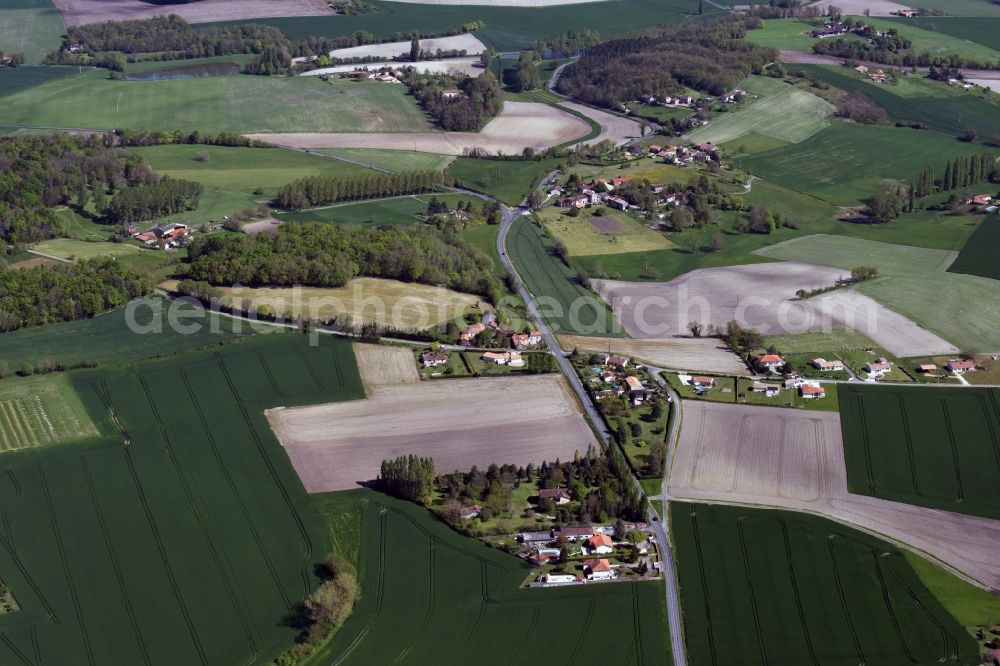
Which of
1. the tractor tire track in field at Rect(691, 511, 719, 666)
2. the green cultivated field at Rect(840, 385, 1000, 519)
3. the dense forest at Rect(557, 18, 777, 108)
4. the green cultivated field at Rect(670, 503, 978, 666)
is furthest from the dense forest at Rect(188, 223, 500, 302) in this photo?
the dense forest at Rect(557, 18, 777, 108)

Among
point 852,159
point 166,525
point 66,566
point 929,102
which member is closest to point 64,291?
point 166,525

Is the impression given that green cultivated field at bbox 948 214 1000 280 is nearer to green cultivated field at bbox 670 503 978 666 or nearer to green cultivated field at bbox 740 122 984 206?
green cultivated field at bbox 740 122 984 206

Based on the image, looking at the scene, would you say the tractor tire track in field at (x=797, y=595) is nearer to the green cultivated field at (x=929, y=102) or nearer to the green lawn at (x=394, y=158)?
the green lawn at (x=394, y=158)

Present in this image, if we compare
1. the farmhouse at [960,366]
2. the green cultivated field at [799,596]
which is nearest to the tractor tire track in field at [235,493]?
the green cultivated field at [799,596]

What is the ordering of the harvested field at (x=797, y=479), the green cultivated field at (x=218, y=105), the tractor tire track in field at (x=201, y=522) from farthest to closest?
the green cultivated field at (x=218, y=105)
the harvested field at (x=797, y=479)
the tractor tire track in field at (x=201, y=522)

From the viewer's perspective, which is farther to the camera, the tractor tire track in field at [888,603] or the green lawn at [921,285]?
the green lawn at [921,285]

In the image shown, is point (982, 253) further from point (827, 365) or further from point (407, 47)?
point (407, 47)
